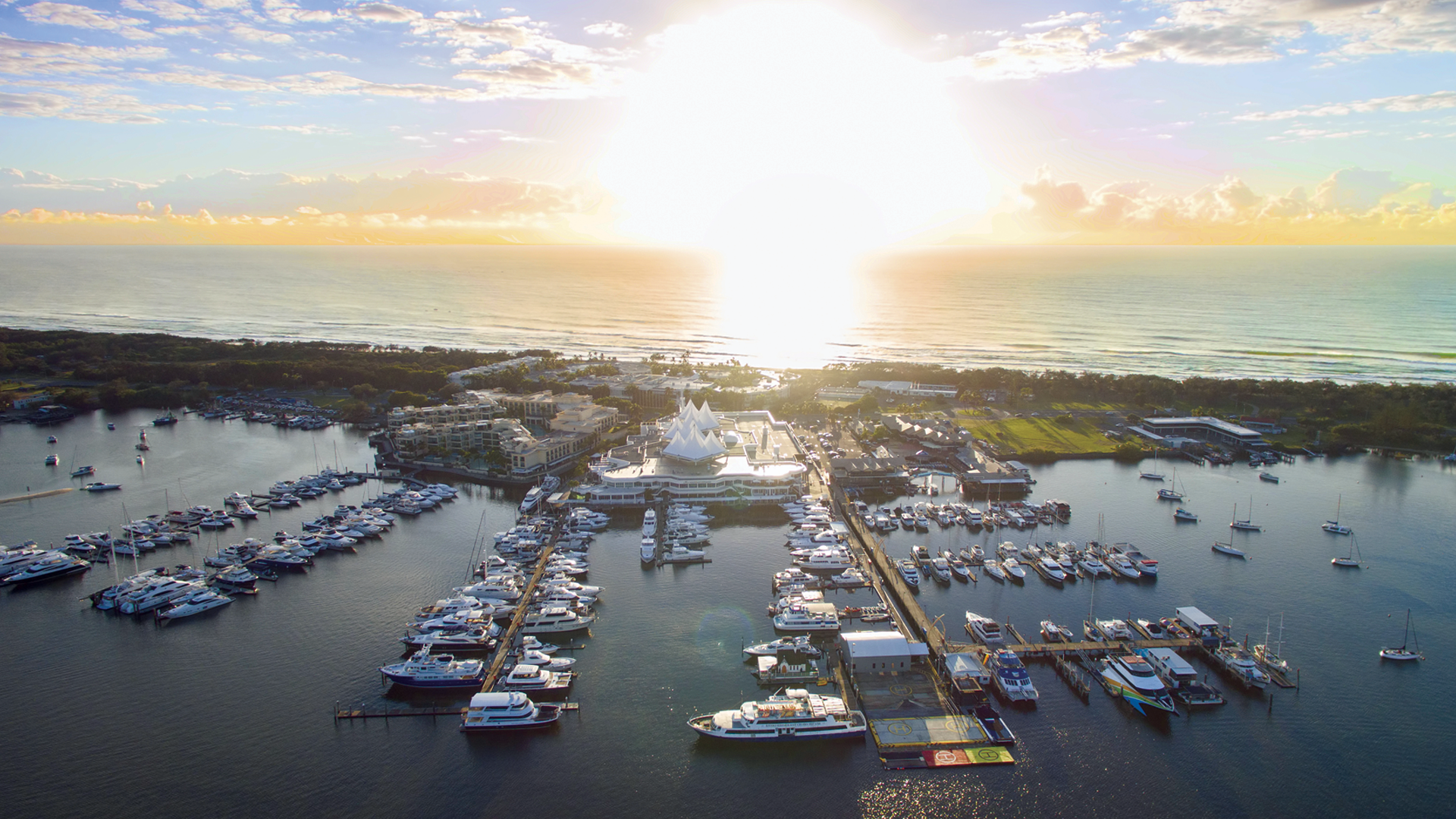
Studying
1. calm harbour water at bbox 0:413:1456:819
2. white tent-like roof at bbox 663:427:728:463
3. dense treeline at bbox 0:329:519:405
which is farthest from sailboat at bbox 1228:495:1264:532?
dense treeline at bbox 0:329:519:405

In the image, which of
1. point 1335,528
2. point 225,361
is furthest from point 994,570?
point 225,361

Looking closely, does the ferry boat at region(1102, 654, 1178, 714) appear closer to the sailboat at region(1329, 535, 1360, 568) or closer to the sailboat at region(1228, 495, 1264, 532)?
the sailboat at region(1329, 535, 1360, 568)

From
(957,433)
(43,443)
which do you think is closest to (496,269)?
(43,443)

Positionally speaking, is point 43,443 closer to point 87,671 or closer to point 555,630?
point 87,671

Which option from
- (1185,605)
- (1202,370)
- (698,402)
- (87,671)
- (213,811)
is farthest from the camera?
(1202,370)

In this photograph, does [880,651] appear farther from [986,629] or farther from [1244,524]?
[1244,524]

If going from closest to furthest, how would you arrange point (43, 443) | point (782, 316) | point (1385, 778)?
point (1385, 778)
point (43, 443)
point (782, 316)

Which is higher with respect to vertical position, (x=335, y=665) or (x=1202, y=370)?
(x=1202, y=370)

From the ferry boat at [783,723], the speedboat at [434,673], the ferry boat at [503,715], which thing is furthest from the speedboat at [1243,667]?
the speedboat at [434,673]
